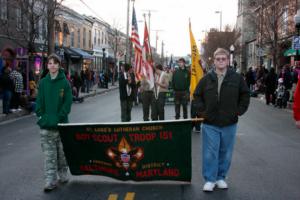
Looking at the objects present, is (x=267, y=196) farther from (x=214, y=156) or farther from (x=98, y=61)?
(x=98, y=61)

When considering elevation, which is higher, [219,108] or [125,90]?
[219,108]

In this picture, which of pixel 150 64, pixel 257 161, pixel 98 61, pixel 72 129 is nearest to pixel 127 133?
pixel 72 129

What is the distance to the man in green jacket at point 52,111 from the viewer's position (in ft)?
20.6

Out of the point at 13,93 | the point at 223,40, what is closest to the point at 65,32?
the point at 223,40

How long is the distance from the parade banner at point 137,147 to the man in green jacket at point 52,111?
0.46ft

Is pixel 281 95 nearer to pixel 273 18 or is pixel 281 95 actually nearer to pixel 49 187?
pixel 273 18

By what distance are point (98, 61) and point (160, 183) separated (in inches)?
2241

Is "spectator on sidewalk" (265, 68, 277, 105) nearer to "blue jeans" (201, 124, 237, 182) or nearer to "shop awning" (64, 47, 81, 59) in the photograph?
"blue jeans" (201, 124, 237, 182)

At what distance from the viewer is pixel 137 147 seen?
20.8 ft

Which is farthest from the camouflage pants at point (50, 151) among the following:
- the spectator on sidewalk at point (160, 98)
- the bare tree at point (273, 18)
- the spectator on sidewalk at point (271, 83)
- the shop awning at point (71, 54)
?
the shop awning at point (71, 54)

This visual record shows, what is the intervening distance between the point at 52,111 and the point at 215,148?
2248 millimetres

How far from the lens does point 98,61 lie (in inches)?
2469

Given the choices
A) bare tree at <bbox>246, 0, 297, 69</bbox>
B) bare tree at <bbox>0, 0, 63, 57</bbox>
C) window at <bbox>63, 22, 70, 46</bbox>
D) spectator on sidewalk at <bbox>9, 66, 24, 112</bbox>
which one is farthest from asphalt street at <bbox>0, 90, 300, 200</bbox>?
window at <bbox>63, 22, 70, 46</bbox>

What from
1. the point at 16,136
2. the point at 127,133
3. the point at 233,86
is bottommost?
the point at 16,136
